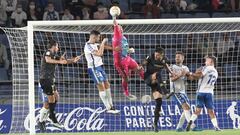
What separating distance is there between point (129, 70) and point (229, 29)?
377 centimetres

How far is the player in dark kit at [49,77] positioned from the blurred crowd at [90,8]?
483cm

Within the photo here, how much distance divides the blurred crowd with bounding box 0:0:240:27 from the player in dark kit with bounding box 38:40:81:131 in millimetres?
4834

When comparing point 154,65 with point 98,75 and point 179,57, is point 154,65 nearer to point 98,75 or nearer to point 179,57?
point 179,57

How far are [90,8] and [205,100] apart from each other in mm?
6270

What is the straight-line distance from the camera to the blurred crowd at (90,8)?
2497 centimetres

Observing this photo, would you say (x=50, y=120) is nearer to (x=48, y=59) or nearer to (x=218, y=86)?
(x=48, y=59)

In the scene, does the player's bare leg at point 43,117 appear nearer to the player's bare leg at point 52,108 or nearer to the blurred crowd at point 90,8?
the player's bare leg at point 52,108

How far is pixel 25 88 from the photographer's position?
69.4 ft

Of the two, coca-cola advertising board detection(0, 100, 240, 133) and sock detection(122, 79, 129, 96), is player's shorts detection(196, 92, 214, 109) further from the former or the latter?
coca-cola advertising board detection(0, 100, 240, 133)

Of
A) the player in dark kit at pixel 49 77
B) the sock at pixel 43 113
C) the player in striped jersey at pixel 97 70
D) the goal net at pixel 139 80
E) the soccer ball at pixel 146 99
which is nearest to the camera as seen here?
the player in dark kit at pixel 49 77

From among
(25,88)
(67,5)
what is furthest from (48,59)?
(67,5)

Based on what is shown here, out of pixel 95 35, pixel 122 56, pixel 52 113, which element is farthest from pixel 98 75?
pixel 52 113

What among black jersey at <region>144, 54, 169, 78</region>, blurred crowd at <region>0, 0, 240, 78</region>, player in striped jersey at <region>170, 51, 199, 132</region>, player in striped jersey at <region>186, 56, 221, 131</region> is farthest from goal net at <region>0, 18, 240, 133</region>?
blurred crowd at <region>0, 0, 240, 78</region>

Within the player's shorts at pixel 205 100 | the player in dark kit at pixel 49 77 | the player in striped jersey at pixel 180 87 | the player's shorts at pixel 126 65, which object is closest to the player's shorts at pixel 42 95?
the player in dark kit at pixel 49 77
